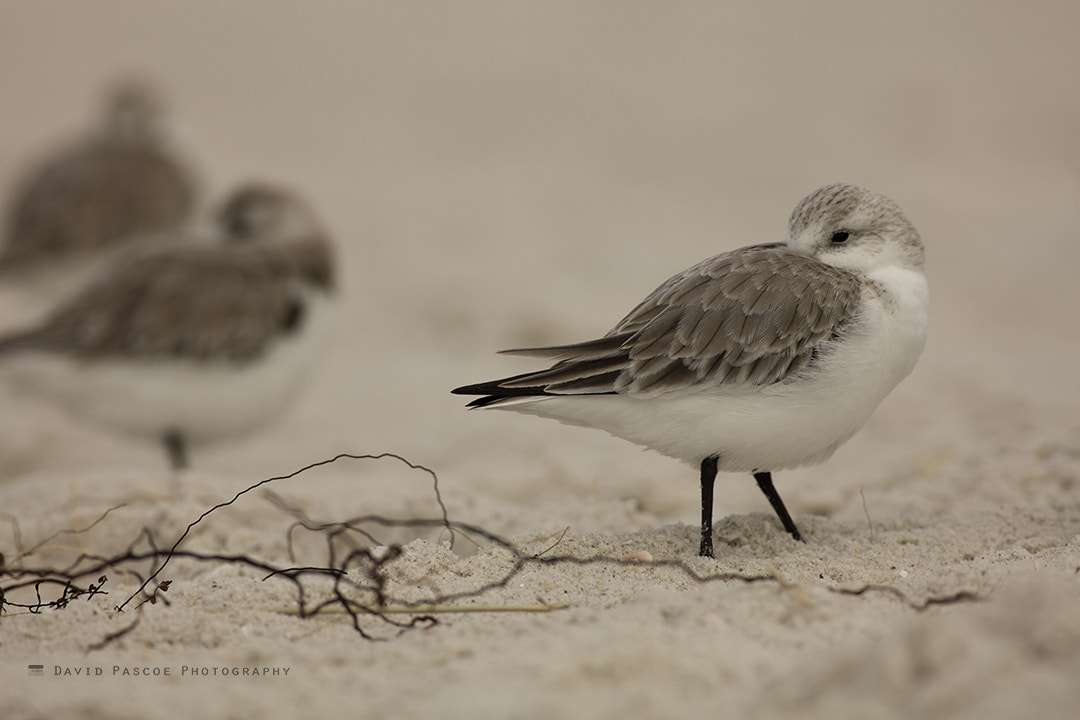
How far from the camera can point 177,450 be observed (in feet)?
19.8

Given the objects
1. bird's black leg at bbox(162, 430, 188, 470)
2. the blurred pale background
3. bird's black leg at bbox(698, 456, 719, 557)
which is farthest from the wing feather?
bird's black leg at bbox(162, 430, 188, 470)

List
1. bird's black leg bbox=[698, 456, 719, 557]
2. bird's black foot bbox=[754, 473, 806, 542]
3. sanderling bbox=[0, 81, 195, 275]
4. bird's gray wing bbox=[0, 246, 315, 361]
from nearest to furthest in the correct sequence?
bird's black leg bbox=[698, 456, 719, 557] → bird's black foot bbox=[754, 473, 806, 542] → bird's gray wing bbox=[0, 246, 315, 361] → sanderling bbox=[0, 81, 195, 275]

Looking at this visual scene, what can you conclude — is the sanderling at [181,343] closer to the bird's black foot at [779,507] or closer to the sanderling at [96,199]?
the sanderling at [96,199]

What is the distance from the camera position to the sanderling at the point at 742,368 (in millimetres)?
3559

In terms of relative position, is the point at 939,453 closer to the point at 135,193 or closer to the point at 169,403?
the point at 169,403

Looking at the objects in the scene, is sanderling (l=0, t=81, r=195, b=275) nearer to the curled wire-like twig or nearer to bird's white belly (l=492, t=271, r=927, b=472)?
the curled wire-like twig

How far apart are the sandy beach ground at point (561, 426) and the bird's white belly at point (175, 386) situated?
39 centimetres

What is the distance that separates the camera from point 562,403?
363cm

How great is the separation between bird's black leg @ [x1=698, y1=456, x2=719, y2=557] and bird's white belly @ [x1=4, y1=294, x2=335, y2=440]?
2971 millimetres

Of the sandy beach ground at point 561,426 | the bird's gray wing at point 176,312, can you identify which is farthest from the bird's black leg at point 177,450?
the bird's gray wing at point 176,312

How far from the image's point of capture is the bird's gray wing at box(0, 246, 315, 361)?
18.5 ft

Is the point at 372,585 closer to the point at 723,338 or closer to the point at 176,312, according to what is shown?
the point at 723,338

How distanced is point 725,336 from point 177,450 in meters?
3.64

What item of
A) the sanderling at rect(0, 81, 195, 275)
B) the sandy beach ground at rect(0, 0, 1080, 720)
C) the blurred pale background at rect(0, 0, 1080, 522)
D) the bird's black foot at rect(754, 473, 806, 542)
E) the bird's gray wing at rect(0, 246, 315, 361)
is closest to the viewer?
the sandy beach ground at rect(0, 0, 1080, 720)
